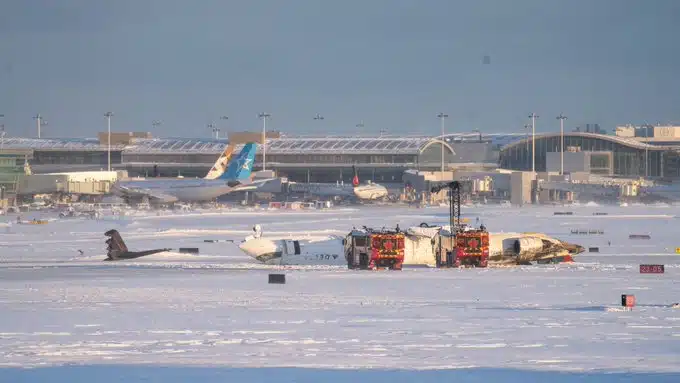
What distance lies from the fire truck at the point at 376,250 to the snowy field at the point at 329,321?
1.48m

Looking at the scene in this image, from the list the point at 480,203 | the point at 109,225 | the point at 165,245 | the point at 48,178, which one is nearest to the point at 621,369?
the point at 165,245

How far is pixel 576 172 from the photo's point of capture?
195750 mm

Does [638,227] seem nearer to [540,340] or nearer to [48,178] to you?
[540,340]

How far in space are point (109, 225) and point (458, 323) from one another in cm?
6989

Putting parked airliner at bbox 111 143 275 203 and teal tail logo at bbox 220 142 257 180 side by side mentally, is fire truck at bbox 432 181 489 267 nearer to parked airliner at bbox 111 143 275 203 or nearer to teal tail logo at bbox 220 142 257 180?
parked airliner at bbox 111 143 275 203

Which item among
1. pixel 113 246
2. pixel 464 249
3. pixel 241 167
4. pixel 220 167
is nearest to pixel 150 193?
pixel 241 167

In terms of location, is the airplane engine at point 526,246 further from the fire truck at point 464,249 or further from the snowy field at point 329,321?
the fire truck at point 464,249

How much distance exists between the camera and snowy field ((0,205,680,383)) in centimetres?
2722

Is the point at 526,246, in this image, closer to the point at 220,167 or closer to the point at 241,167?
the point at 241,167

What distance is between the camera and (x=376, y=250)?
56562 mm

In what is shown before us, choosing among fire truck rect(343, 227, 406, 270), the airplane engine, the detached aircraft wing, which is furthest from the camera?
the detached aircraft wing

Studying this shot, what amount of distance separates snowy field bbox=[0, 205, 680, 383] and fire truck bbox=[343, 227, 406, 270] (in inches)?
58.3

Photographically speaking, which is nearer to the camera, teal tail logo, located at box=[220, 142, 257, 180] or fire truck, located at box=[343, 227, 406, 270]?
fire truck, located at box=[343, 227, 406, 270]

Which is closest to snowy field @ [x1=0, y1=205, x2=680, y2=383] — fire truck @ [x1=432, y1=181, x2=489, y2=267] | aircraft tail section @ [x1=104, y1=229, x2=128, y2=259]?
aircraft tail section @ [x1=104, y1=229, x2=128, y2=259]
